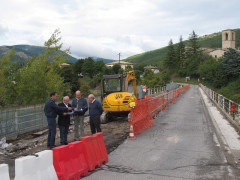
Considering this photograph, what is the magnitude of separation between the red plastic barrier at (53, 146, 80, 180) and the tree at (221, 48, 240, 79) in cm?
7685

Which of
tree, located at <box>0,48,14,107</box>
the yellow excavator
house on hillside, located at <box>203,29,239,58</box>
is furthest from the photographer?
house on hillside, located at <box>203,29,239,58</box>

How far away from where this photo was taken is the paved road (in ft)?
19.6

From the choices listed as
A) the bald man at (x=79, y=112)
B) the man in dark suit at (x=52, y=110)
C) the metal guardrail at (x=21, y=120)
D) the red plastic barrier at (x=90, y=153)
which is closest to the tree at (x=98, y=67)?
the metal guardrail at (x=21, y=120)

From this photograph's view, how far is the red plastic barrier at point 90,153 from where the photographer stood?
602 centimetres

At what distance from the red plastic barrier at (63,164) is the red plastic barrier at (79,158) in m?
0.12

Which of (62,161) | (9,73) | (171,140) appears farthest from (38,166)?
(9,73)

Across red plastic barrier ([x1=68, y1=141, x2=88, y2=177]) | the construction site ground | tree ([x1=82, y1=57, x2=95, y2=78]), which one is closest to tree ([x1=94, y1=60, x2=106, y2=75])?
tree ([x1=82, y1=57, x2=95, y2=78])

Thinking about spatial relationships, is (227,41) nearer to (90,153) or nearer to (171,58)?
(171,58)

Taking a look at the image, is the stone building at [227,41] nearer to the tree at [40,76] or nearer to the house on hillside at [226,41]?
the house on hillside at [226,41]

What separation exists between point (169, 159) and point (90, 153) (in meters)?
2.44

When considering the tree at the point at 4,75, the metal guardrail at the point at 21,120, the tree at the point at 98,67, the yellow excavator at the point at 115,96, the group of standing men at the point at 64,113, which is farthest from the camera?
the tree at the point at 98,67

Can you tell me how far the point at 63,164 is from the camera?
17.2ft

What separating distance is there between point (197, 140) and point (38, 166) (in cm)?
675

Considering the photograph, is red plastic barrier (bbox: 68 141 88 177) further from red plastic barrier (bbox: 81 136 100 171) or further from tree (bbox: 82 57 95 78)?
tree (bbox: 82 57 95 78)
